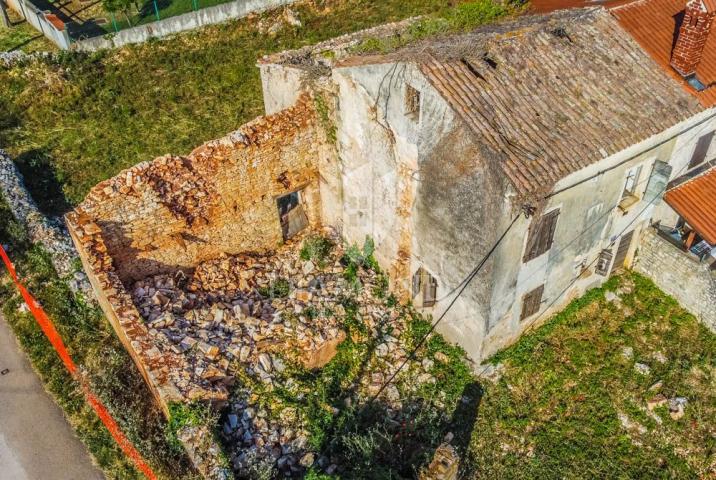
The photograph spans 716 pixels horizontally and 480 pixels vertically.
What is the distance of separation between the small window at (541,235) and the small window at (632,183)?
275 cm

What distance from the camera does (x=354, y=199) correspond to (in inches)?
666

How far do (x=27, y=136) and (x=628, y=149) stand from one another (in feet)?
64.6

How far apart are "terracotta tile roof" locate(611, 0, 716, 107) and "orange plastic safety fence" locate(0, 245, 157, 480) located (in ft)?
50.0

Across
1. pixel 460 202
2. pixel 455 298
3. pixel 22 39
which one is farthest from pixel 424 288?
pixel 22 39

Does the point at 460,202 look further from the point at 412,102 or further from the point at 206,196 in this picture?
the point at 206,196

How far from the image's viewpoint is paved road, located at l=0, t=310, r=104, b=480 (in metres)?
12.7

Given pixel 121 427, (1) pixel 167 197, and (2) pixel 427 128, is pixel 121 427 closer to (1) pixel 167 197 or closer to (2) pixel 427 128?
(1) pixel 167 197

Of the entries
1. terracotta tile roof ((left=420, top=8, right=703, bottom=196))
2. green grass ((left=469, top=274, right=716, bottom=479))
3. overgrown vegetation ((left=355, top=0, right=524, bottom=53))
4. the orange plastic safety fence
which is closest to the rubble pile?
the orange plastic safety fence

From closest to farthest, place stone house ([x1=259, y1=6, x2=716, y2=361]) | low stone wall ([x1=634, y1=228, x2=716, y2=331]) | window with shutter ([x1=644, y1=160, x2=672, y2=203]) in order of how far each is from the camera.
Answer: stone house ([x1=259, y1=6, x2=716, y2=361]) → window with shutter ([x1=644, y1=160, x2=672, y2=203]) → low stone wall ([x1=634, y1=228, x2=716, y2=331])

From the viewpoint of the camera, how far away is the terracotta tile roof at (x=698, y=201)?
52.1 ft

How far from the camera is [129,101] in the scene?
23.2 metres

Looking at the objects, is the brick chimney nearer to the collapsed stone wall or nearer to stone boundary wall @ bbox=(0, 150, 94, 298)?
the collapsed stone wall

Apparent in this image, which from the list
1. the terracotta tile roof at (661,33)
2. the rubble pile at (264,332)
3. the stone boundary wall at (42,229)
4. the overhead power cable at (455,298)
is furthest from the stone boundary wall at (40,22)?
the terracotta tile roof at (661,33)

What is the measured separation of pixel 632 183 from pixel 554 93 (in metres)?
3.79
